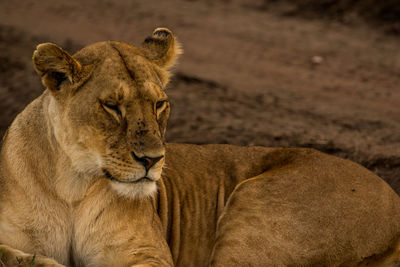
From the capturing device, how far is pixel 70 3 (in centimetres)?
1199

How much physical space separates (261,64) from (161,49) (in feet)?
18.5

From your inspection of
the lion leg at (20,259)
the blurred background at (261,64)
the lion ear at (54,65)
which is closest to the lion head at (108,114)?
the lion ear at (54,65)

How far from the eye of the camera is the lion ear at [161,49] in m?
4.05

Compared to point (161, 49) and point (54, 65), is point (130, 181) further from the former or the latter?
point (161, 49)

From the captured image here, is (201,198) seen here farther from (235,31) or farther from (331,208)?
(235,31)

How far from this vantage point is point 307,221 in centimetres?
409

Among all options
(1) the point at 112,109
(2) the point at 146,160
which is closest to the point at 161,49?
(1) the point at 112,109

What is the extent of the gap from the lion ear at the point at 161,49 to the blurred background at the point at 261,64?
240cm

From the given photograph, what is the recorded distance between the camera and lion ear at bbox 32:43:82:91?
11.3 feet

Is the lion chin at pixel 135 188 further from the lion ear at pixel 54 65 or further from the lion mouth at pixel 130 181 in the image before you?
the lion ear at pixel 54 65

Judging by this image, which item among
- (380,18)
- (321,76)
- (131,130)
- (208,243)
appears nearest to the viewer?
(131,130)

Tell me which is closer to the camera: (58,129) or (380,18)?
(58,129)

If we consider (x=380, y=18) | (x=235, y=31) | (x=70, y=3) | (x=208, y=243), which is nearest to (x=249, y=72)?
(x=235, y=31)

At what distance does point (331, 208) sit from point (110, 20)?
777cm
